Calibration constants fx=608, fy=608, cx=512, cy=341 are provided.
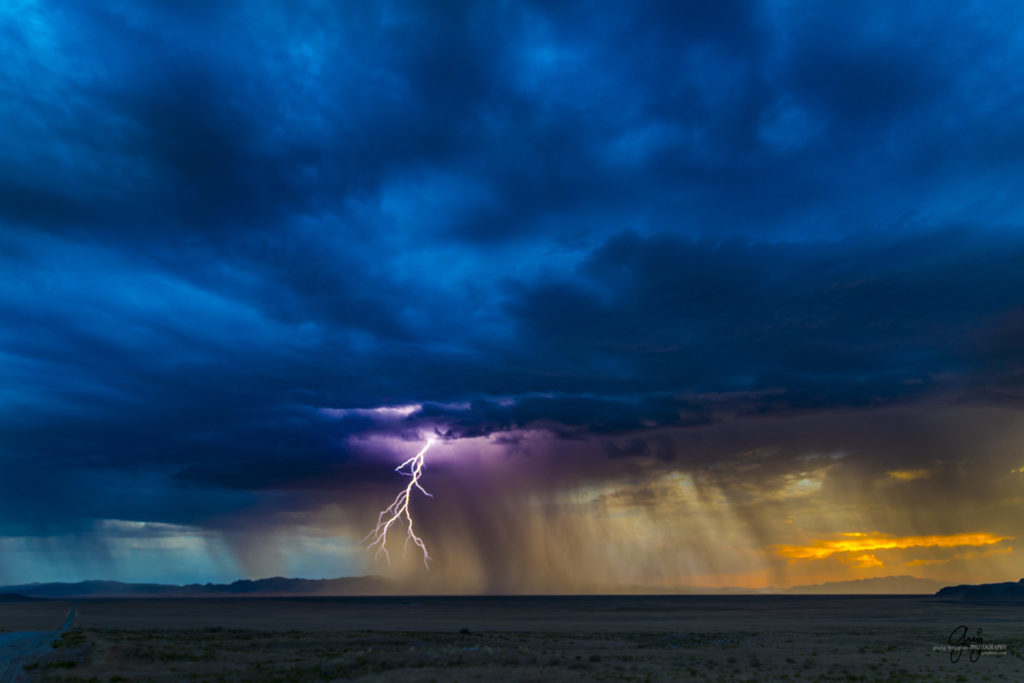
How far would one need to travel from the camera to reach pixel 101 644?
51.6 metres

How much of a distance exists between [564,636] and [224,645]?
35975 millimetres

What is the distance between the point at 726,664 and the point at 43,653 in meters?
50.6

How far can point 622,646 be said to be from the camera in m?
57.1

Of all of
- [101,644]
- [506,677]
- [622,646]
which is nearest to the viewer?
[506,677]

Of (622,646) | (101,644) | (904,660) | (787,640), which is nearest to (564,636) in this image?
(622,646)

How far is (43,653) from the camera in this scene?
45688 mm

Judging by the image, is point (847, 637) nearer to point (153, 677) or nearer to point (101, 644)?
point (153, 677)

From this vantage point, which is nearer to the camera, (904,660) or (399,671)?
(399,671)

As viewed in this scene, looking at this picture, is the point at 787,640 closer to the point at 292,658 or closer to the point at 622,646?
the point at 622,646

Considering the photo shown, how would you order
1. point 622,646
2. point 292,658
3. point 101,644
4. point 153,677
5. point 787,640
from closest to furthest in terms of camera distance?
point 153,677 < point 292,658 < point 101,644 < point 622,646 < point 787,640

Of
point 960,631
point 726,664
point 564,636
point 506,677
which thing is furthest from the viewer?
point 960,631

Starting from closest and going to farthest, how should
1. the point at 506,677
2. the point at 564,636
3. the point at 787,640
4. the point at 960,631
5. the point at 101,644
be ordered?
the point at 506,677 < the point at 101,644 < the point at 787,640 < the point at 564,636 < the point at 960,631

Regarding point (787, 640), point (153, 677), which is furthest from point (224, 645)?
point (787, 640)

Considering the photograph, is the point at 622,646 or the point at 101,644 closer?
the point at 101,644
